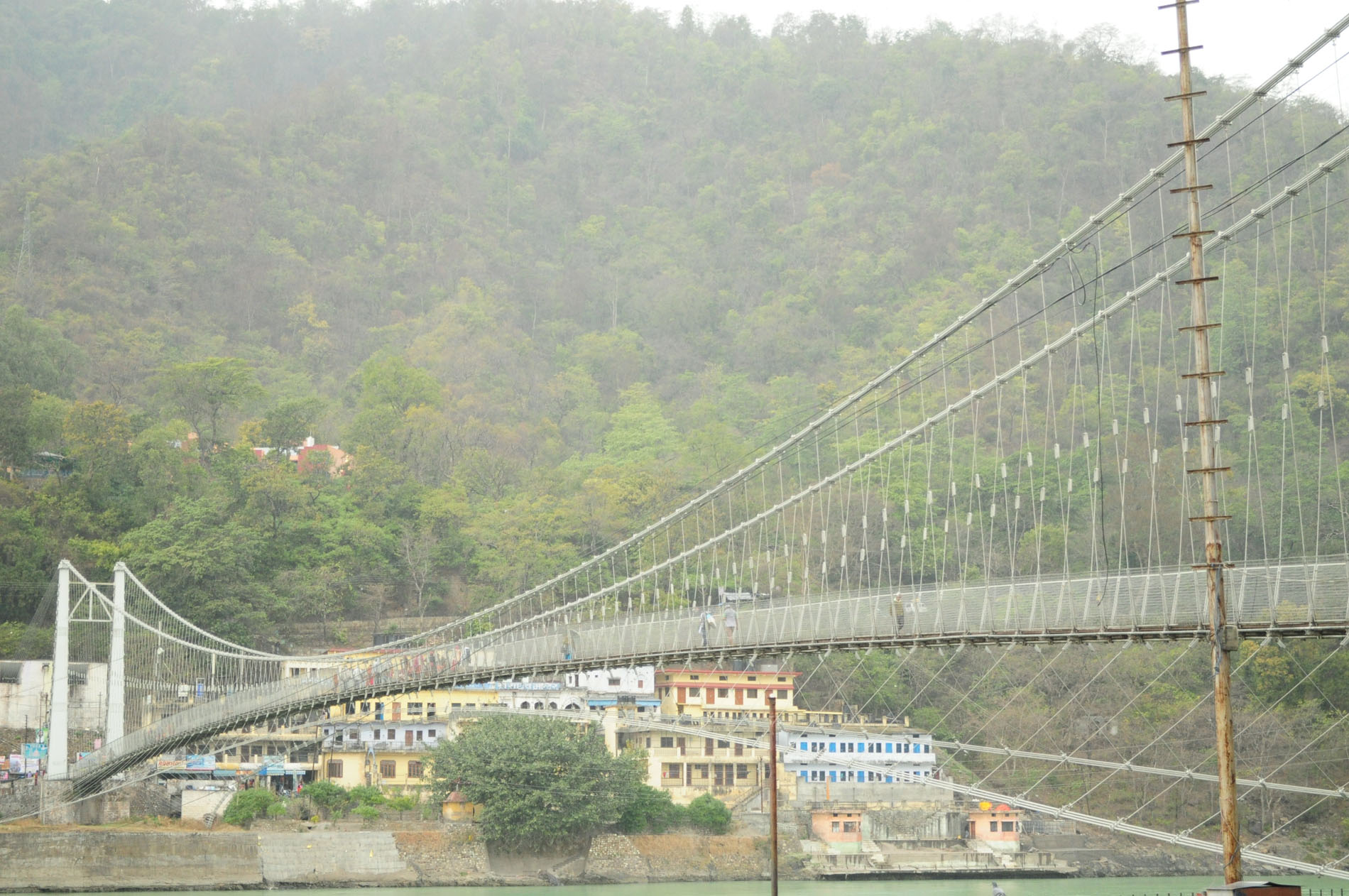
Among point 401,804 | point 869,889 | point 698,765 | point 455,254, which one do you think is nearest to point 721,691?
point 698,765

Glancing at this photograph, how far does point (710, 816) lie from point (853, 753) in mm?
3082

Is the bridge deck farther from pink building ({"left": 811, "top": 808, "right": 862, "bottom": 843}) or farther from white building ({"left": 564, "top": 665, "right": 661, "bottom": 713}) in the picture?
pink building ({"left": 811, "top": 808, "right": 862, "bottom": 843})

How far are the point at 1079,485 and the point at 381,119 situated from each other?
5402cm

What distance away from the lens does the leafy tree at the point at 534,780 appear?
1159 inches

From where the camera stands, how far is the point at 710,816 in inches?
1284

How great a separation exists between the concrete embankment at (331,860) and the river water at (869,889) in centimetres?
36

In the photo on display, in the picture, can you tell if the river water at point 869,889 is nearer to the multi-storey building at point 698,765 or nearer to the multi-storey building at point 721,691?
the multi-storey building at point 698,765

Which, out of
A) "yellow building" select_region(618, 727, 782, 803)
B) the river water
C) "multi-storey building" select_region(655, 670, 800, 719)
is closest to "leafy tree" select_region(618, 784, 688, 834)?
the river water

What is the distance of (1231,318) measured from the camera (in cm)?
3231

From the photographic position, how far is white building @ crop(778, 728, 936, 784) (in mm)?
32844

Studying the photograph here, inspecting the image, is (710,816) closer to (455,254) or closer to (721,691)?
(721,691)

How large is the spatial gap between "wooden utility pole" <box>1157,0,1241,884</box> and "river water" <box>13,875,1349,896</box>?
1685 cm

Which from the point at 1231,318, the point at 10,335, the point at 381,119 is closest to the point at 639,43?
the point at 381,119

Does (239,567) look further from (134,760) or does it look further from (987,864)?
(987,864)
